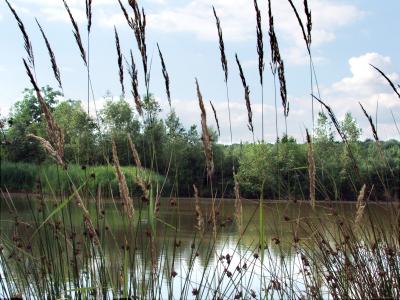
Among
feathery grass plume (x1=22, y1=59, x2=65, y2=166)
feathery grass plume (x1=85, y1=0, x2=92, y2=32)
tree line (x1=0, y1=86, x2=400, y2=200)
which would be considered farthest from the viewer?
tree line (x1=0, y1=86, x2=400, y2=200)

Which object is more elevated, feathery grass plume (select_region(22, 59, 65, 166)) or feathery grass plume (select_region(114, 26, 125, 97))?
feathery grass plume (select_region(114, 26, 125, 97))

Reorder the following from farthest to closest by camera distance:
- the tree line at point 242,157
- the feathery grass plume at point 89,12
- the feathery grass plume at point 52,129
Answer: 1. the tree line at point 242,157
2. the feathery grass plume at point 89,12
3. the feathery grass plume at point 52,129

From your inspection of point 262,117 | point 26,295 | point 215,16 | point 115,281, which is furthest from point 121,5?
point 26,295

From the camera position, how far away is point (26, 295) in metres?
2.88

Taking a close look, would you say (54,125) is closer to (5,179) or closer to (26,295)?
(26,295)

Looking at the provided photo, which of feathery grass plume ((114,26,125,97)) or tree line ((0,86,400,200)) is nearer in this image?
feathery grass plume ((114,26,125,97))

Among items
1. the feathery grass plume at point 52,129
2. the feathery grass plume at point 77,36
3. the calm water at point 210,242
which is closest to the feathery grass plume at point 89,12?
the feathery grass plume at point 77,36

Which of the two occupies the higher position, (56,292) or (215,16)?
(215,16)

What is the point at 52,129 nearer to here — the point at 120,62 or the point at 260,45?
the point at 120,62

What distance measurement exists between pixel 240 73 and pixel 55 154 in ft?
3.21

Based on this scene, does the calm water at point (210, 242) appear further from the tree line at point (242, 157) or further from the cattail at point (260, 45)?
the cattail at point (260, 45)

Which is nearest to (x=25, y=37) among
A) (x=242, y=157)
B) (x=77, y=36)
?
(x=77, y=36)

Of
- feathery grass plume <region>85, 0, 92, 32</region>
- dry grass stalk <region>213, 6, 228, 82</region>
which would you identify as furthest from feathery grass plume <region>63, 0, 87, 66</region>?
dry grass stalk <region>213, 6, 228, 82</region>

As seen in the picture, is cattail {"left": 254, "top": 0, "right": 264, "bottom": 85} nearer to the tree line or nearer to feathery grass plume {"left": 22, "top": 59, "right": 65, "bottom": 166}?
the tree line
